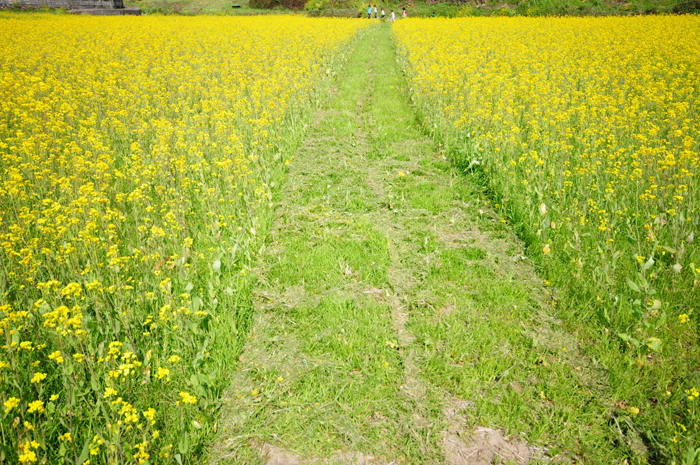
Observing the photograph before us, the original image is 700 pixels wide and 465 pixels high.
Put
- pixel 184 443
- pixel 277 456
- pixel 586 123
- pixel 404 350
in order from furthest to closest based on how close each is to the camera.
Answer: pixel 586 123
pixel 404 350
pixel 277 456
pixel 184 443

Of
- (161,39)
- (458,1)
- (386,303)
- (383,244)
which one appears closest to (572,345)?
(386,303)

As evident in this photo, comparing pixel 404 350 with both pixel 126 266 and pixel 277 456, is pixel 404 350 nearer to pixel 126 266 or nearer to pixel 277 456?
pixel 277 456

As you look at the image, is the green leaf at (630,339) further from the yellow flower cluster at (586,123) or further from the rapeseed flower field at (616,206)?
the yellow flower cluster at (586,123)

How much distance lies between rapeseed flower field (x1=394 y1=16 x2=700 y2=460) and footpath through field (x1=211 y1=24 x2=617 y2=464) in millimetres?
359

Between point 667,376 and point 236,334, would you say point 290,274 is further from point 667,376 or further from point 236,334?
point 667,376

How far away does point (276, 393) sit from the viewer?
3.18m

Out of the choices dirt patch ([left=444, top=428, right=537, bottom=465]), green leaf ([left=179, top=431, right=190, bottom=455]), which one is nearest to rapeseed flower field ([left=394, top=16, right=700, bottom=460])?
dirt patch ([left=444, top=428, right=537, bottom=465])

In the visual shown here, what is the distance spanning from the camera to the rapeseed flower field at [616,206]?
322 centimetres

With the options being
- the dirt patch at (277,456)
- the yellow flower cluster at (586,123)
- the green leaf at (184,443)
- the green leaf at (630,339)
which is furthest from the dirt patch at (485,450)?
the yellow flower cluster at (586,123)

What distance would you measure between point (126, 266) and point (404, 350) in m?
3.07

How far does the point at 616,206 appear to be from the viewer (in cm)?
484

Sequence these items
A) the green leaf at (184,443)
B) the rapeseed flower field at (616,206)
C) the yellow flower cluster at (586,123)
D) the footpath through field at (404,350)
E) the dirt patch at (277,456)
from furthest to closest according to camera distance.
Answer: the yellow flower cluster at (586,123), the rapeseed flower field at (616,206), the footpath through field at (404,350), the dirt patch at (277,456), the green leaf at (184,443)

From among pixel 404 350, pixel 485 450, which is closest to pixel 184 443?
pixel 404 350

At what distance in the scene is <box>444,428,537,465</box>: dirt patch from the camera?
2688 millimetres
